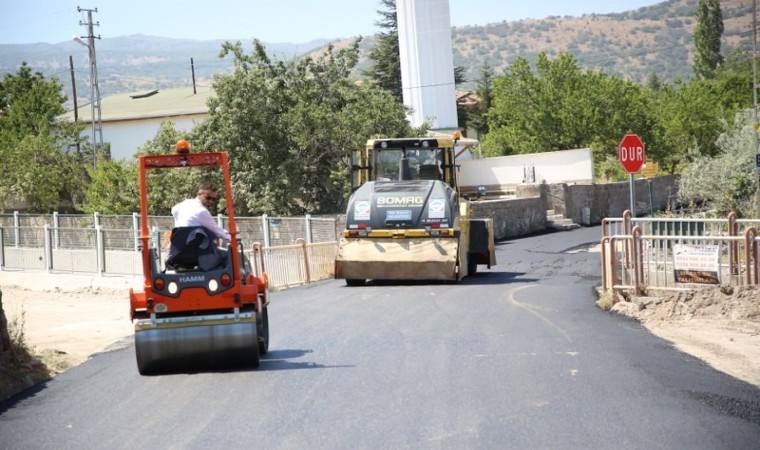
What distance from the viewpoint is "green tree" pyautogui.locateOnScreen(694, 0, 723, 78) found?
126625 mm

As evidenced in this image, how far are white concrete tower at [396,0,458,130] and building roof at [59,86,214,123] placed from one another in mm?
11830

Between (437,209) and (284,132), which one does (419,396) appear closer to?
(437,209)

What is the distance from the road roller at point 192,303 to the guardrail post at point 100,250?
2162 centimetres

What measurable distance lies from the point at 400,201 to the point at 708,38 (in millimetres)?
115284

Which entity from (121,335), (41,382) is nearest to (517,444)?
(41,382)

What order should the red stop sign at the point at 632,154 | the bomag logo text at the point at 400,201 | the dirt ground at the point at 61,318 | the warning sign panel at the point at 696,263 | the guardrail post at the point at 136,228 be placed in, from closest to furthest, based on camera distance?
the dirt ground at the point at 61,318, the warning sign panel at the point at 696,263, the bomag logo text at the point at 400,201, the red stop sign at the point at 632,154, the guardrail post at the point at 136,228

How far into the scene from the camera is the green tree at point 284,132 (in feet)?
125

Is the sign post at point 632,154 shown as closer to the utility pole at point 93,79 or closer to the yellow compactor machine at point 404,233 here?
the yellow compactor machine at point 404,233

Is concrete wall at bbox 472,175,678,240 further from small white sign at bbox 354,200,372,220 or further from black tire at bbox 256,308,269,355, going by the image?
black tire at bbox 256,308,269,355

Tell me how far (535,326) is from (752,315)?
331 centimetres

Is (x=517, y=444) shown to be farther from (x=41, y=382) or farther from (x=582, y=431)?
(x=41, y=382)

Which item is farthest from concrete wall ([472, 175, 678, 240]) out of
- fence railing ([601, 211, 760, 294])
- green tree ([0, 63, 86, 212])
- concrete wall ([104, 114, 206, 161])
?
concrete wall ([104, 114, 206, 161])

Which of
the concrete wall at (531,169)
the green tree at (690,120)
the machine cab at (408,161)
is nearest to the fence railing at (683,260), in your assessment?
the machine cab at (408,161)

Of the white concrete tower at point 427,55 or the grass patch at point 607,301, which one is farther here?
the white concrete tower at point 427,55
